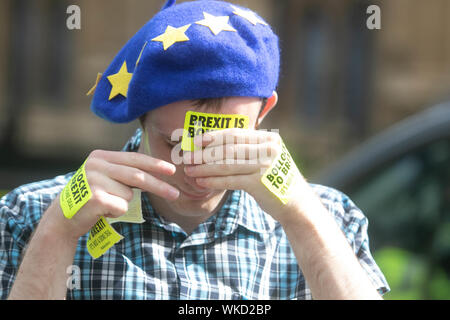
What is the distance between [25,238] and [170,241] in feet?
1.31

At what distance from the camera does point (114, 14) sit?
11281mm

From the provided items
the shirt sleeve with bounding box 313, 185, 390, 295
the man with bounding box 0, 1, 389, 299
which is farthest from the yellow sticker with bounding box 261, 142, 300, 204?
the shirt sleeve with bounding box 313, 185, 390, 295

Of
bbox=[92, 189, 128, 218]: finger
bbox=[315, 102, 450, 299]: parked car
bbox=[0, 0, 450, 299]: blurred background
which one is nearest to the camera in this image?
bbox=[92, 189, 128, 218]: finger

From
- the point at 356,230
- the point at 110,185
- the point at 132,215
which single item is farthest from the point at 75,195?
the point at 356,230

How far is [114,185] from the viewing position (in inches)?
65.4

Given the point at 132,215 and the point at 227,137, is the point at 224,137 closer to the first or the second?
the point at 227,137

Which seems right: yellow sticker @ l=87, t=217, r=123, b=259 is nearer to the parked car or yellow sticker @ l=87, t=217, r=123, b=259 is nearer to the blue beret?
the blue beret

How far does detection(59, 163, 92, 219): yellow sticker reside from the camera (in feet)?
5.39

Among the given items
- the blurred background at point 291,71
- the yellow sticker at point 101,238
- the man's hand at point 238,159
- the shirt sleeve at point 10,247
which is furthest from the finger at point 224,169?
the blurred background at point 291,71

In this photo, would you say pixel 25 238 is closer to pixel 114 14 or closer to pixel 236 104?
pixel 236 104

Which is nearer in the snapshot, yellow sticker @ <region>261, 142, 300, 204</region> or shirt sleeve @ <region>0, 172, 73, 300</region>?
yellow sticker @ <region>261, 142, 300, 204</region>

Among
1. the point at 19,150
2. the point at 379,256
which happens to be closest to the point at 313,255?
the point at 379,256

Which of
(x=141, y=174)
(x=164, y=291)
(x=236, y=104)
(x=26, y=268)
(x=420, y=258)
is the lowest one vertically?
(x=420, y=258)

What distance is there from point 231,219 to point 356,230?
14.6 inches
